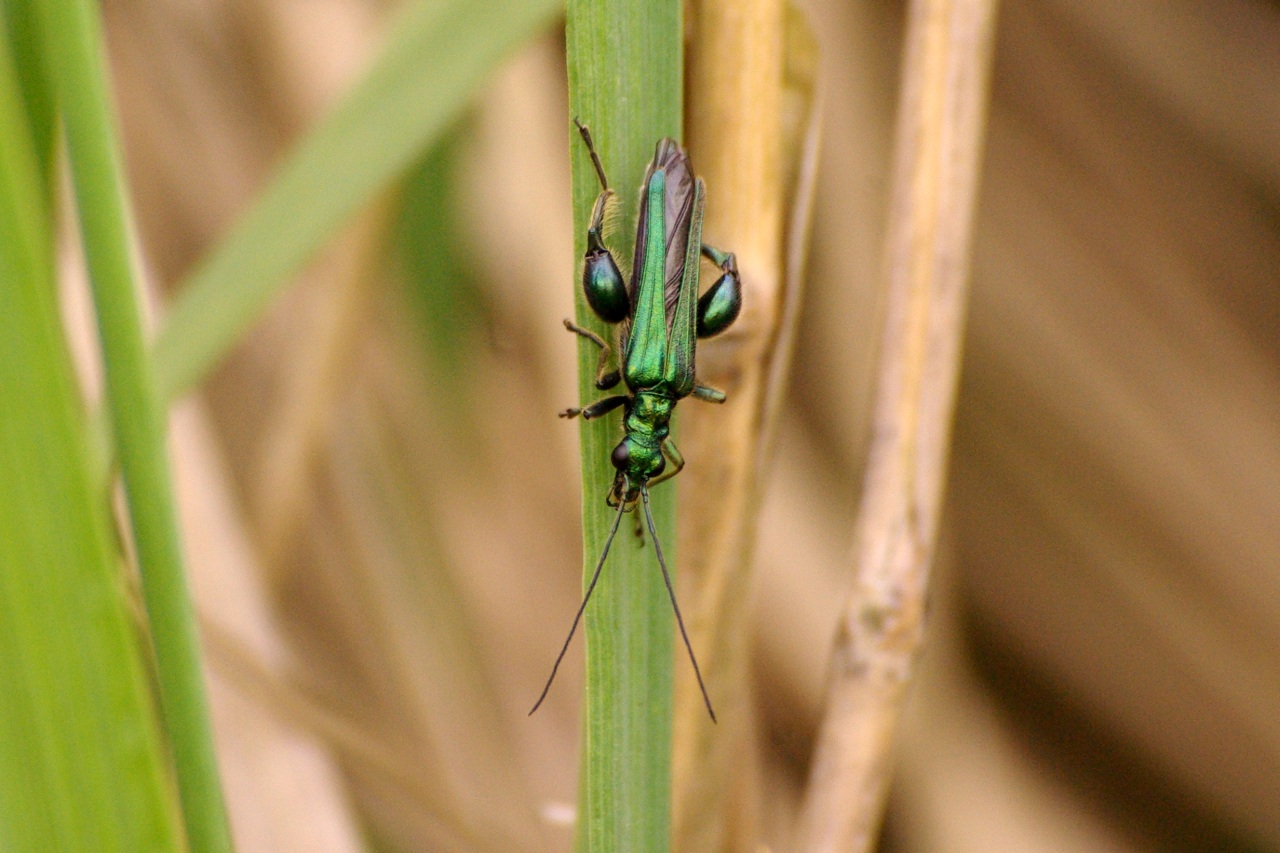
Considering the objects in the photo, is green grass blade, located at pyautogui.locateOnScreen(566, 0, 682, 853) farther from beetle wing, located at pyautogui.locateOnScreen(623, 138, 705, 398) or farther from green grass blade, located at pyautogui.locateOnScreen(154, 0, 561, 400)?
green grass blade, located at pyautogui.locateOnScreen(154, 0, 561, 400)

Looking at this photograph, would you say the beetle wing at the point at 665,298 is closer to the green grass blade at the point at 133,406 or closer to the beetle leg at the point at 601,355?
the beetle leg at the point at 601,355

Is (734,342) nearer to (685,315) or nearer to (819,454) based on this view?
(685,315)

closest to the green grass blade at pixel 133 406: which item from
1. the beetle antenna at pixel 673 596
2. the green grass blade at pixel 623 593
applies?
the green grass blade at pixel 623 593

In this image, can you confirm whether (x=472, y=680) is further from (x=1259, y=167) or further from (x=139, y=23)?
(x=1259, y=167)

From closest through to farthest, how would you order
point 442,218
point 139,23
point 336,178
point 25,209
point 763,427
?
1. point 25,209
2. point 763,427
3. point 336,178
4. point 442,218
5. point 139,23

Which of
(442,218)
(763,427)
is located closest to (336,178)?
(763,427)

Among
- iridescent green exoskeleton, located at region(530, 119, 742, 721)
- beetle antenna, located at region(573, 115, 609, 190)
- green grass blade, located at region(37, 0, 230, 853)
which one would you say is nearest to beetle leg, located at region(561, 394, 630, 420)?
iridescent green exoskeleton, located at region(530, 119, 742, 721)

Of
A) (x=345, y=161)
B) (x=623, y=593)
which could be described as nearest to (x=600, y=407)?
(x=623, y=593)
